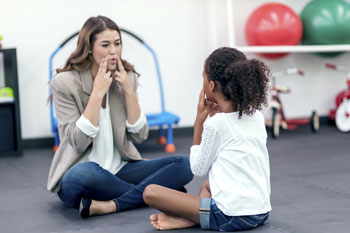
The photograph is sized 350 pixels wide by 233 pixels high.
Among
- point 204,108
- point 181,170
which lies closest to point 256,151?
point 204,108

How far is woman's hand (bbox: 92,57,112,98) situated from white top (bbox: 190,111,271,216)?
0.61m

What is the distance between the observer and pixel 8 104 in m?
4.65

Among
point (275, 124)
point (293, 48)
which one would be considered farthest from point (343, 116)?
point (293, 48)

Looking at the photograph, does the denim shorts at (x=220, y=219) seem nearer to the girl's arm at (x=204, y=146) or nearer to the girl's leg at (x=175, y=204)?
the girl's leg at (x=175, y=204)

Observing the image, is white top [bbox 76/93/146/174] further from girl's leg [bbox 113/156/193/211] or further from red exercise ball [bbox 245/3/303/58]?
red exercise ball [bbox 245/3/303/58]

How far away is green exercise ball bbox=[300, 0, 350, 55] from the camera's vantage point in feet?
16.8

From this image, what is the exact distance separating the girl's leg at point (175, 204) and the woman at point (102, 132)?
0.34 m

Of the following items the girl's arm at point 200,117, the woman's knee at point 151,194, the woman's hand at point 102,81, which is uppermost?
the woman's hand at point 102,81

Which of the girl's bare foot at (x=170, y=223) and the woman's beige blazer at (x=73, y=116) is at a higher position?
the woman's beige blazer at (x=73, y=116)

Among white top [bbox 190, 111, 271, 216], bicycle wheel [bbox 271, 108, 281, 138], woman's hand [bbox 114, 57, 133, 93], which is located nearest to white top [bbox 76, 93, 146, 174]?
woman's hand [bbox 114, 57, 133, 93]

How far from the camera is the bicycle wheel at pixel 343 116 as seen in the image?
211 inches

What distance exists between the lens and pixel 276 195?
3104 millimetres

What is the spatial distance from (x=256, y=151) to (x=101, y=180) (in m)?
0.74

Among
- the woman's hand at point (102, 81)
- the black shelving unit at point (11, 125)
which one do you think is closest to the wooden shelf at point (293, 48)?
the black shelving unit at point (11, 125)
